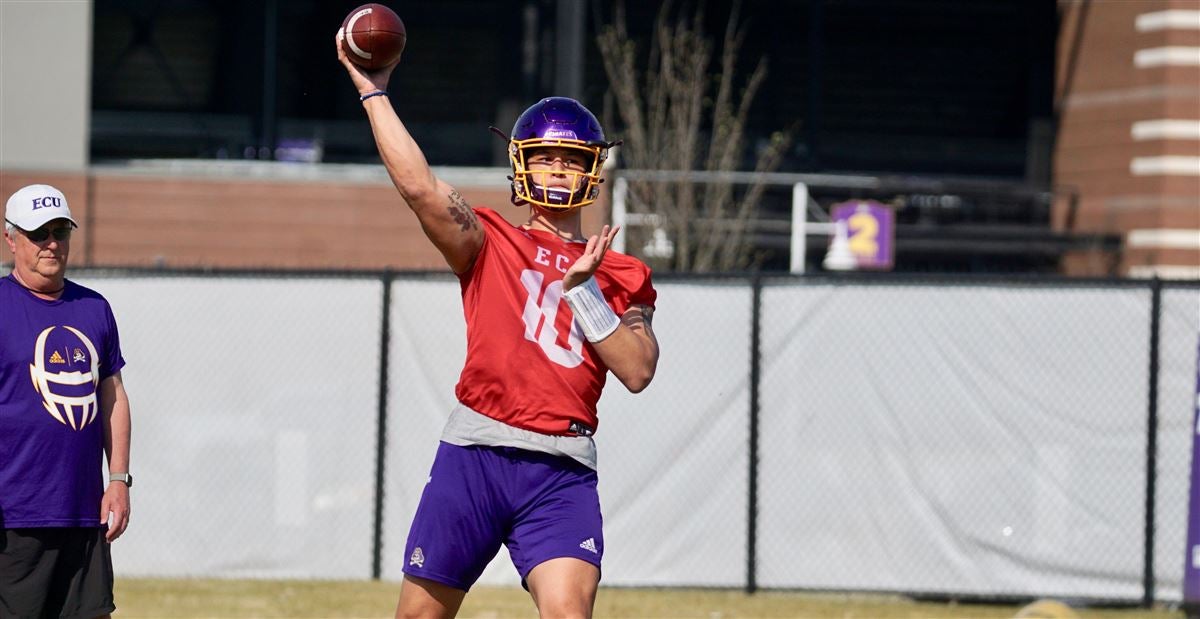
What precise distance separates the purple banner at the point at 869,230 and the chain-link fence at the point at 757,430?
24.0 feet

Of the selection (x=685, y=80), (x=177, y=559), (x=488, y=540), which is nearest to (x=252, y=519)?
(x=177, y=559)

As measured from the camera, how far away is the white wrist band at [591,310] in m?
4.64

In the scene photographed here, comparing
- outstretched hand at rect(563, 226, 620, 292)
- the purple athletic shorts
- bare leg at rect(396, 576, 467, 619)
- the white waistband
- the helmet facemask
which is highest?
the helmet facemask

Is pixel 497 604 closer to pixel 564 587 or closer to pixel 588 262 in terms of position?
pixel 564 587

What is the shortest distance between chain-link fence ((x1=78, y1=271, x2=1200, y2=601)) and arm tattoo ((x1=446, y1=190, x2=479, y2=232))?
20.7 ft

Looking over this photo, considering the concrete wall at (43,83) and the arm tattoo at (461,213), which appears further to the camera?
the concrete wall at (43,83)

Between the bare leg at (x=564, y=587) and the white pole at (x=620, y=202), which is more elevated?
the white pole at (x=620, y=202)

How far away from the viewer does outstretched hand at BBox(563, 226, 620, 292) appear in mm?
4555

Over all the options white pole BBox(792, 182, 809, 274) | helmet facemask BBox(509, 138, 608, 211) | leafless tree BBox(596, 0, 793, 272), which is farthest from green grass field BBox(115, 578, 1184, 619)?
white pole BBox(792, 182, 809, 274)

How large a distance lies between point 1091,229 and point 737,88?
573 centimetres

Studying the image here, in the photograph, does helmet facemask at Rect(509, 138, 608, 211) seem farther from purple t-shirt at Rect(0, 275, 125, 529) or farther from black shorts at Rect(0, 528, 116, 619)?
black shorts at Rect(0, 528, 116, 619)

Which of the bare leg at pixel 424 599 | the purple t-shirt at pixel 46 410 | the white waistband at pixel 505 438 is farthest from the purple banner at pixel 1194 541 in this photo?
the purple t-shirt at pixel 46 410

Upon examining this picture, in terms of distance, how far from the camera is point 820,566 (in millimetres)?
10875

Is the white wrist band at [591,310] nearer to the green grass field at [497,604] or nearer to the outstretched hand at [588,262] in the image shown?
the outstretched hand at [588,262]
